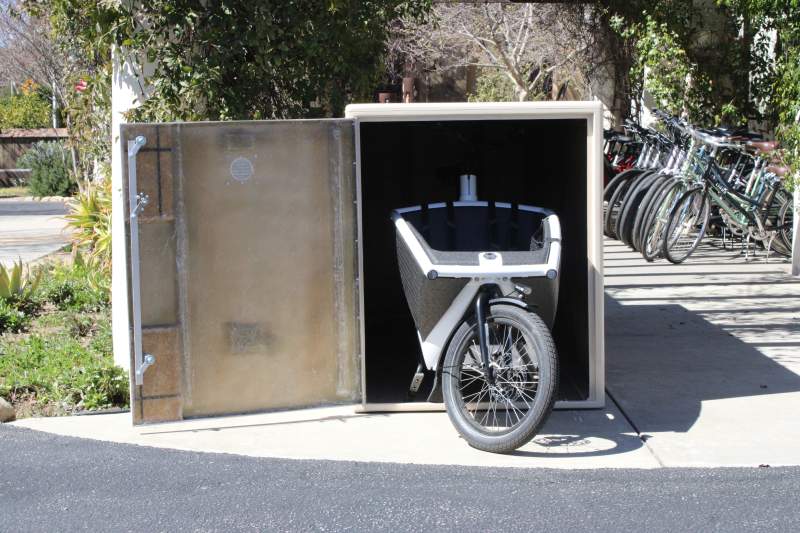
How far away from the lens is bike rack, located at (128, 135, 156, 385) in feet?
18.9

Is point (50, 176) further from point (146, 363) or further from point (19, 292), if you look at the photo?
point (146, 363)

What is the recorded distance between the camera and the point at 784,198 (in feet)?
36.8

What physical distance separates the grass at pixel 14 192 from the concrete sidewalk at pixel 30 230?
243 centimetres

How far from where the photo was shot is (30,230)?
17484 mm

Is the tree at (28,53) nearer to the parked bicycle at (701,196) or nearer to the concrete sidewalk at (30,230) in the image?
the concrete sidewalk at (30,230)

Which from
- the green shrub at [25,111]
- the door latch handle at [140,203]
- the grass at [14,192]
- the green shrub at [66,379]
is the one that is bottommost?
the green shrub at [66,379]

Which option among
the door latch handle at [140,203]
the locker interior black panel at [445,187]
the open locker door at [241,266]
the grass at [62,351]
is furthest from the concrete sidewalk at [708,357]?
the grass at [62,351]

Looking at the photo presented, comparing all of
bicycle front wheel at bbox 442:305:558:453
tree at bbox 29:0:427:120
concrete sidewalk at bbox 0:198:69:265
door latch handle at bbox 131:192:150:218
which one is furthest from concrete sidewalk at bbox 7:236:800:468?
concrete sidewalk at bbox 0:198:69:265

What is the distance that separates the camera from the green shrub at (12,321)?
868cm

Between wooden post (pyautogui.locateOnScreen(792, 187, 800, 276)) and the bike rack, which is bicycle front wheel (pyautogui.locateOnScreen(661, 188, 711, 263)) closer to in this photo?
wooden post (pyautogui.locateOnScreen(792, 187, 800, 276))

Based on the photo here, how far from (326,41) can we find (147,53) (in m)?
1.38

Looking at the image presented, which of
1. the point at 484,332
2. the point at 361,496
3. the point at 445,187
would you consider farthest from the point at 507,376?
the point at 445,187

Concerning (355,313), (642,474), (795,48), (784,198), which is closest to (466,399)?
(355,313)

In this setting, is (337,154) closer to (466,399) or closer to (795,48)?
(466,399)
